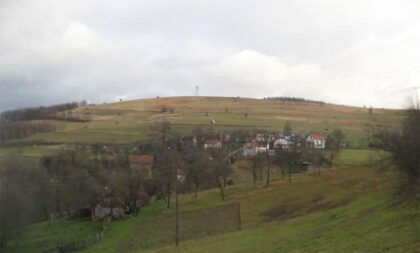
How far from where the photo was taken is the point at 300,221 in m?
39.5

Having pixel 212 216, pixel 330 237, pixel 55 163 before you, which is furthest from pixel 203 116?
pixel 330 237

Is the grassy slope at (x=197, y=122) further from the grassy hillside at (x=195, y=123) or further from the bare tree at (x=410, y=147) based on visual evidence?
the bare tree at (x=410, y=147)

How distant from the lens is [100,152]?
103250 millimetres

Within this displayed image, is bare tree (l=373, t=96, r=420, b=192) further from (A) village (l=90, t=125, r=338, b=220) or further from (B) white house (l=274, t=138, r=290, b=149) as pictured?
(B) white house (l=274, t=138, r=290, b=149)

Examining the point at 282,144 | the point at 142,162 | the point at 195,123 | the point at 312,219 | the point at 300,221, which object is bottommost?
the point at 142,162

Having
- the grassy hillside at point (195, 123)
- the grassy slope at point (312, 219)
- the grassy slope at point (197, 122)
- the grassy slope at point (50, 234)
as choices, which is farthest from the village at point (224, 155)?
the grassy slope at point (197, 122)

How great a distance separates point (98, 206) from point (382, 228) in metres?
51.5

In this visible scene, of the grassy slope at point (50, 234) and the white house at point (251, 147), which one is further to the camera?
the white house at point (251, 147)

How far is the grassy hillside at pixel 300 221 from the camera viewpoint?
24156 millimetres

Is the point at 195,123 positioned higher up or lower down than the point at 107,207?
higher up

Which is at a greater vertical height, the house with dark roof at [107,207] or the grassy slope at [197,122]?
the grassy slope at [197,122]

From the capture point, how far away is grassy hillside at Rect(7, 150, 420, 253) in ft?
79.3

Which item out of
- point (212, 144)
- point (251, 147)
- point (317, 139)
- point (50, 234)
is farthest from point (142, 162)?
point (317, 139)

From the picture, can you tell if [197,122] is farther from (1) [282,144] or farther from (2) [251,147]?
(1) [282,144]
